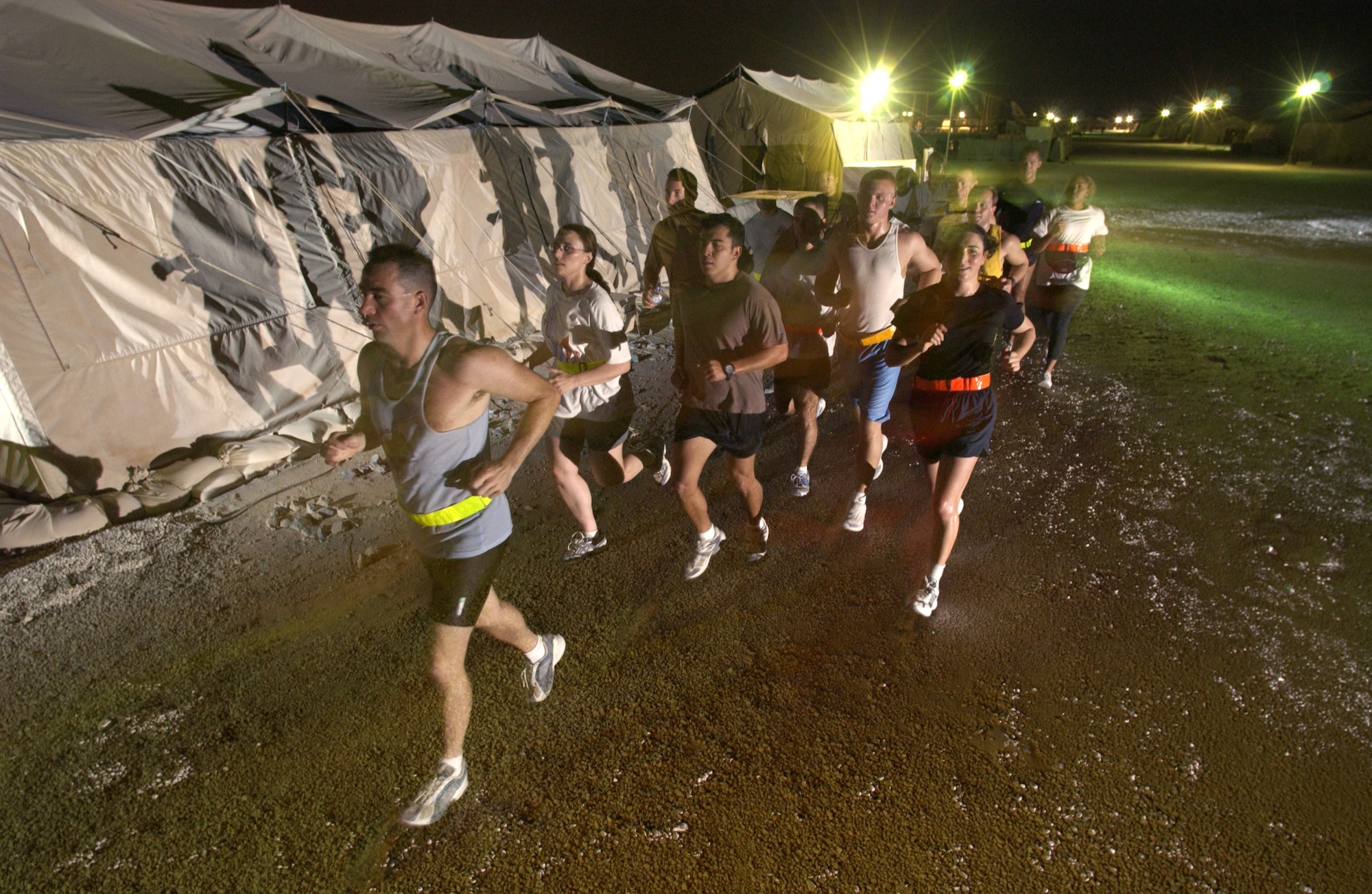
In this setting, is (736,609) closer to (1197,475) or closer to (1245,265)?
(1197,475)

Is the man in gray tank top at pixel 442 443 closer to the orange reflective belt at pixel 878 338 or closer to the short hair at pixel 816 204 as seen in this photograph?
the orange reflective belt at pixel 878 338

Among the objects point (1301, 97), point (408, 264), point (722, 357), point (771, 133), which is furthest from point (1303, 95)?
point (408, 264)

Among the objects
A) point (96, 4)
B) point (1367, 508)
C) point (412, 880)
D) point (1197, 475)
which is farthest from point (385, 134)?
point (1367, 508)

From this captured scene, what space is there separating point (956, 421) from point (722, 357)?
118 cm

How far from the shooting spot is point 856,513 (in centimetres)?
438

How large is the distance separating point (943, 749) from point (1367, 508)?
3.75m

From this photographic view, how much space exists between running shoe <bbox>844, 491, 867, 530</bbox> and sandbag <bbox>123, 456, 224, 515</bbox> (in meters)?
4.66

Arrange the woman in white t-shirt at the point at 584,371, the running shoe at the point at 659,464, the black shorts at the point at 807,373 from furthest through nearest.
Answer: the running shoe at the point at 659,464
the black shorts at the point at 807,373
the woman in white t-shirt at the point at 584,371

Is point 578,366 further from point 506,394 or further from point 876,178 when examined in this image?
point 876,178

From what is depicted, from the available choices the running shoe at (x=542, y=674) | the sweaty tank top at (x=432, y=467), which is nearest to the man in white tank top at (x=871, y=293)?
the running shoe at (x=542, y=674)

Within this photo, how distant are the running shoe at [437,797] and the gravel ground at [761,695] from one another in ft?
0.21

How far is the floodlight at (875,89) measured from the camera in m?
21.0

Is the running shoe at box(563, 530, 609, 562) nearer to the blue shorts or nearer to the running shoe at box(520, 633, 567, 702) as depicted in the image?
the running shoe at box(520, 633, 567, 702)

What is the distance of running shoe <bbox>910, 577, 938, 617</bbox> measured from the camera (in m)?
3.54
